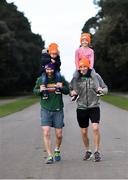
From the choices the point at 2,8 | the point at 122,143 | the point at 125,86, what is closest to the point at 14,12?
the point at 2,8

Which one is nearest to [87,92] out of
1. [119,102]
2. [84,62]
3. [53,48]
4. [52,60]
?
[84,62]

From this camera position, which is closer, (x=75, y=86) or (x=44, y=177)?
(x=44, y=177)

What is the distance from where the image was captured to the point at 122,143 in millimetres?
14875

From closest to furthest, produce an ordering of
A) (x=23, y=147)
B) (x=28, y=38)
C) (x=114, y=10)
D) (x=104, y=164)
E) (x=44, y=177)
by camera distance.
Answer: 1. (x=44, y=177)
2. (x=104, y=164)
3. (x=23, y=147)
4. (x=114, y=10)
5. (x=28, y=38)

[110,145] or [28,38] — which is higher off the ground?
[28,38]

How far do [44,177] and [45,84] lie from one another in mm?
2175

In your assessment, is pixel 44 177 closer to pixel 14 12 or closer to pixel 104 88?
pixel 104 88

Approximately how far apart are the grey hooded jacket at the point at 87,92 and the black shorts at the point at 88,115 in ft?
0.28

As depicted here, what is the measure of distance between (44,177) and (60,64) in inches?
101

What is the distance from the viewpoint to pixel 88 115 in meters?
11.5

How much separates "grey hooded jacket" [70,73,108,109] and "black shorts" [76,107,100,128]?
9 cm

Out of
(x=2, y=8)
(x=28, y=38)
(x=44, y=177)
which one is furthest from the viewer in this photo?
(x=28, y=38)

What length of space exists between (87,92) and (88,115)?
18.1 inches

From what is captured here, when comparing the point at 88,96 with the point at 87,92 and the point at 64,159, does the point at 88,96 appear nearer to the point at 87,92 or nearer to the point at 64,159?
the point at 87,92
